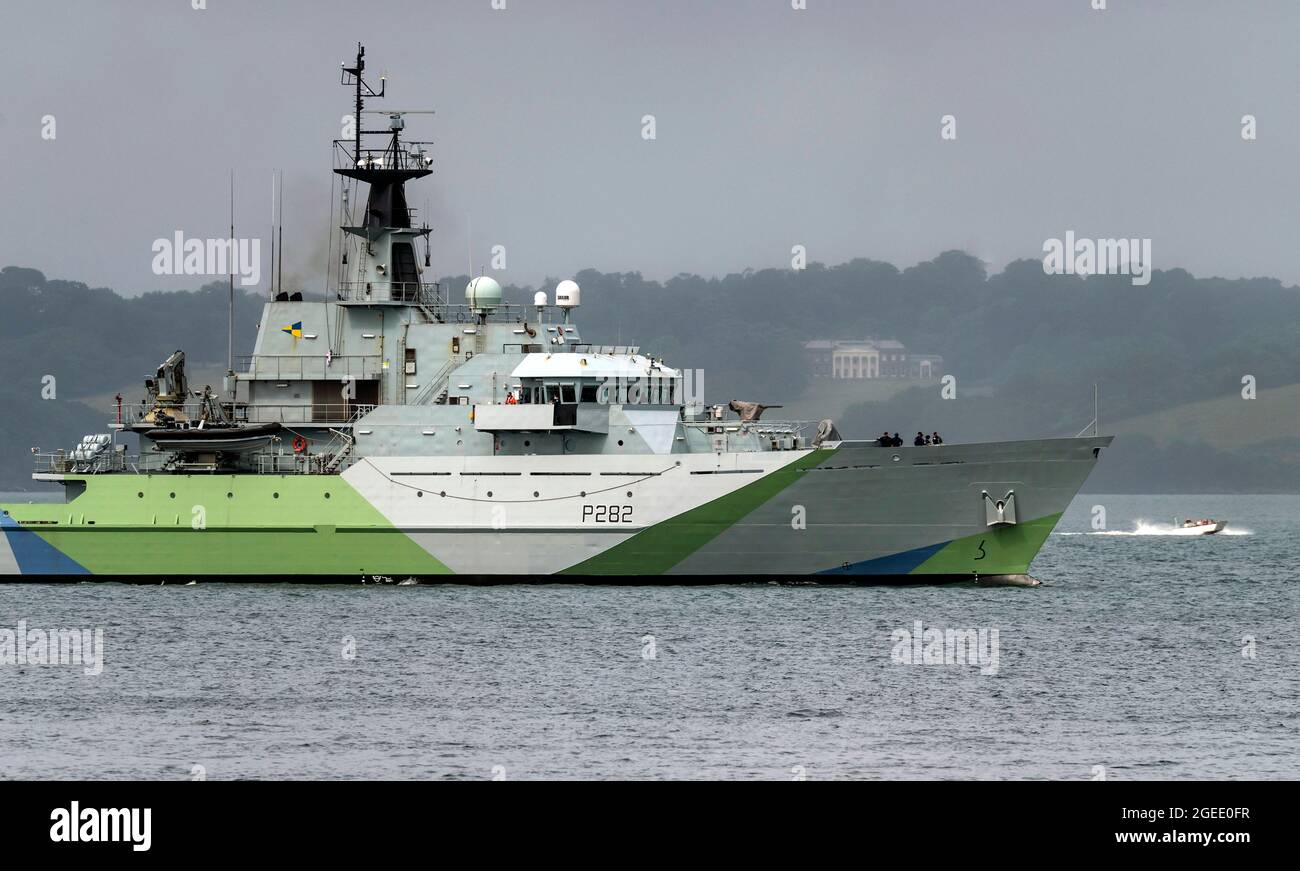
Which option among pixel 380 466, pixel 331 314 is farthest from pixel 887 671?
pixel 331 314

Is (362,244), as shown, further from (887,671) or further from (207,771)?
(207,771)

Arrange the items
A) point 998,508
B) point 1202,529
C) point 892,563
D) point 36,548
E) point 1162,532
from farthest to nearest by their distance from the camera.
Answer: point 1162,532 → point 1202,529 → point 36,548 → point 892,563 → point 998,508

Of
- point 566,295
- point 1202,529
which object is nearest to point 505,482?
point 566,295

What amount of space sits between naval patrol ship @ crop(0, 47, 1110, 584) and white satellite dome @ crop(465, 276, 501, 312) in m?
0.07

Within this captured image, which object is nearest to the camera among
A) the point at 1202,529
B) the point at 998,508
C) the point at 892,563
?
the point at 998,508

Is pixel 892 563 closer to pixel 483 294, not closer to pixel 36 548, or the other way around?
pixel 483 294

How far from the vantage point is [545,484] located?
34.4m

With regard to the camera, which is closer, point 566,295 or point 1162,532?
point 566,295

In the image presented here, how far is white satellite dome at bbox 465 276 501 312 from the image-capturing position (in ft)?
123

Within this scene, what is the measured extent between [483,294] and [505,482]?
5.03 m

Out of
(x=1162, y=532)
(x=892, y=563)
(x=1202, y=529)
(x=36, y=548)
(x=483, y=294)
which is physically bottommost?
(x=1162, y=532)

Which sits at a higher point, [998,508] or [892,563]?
[998,508]

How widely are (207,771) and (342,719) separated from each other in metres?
3.22

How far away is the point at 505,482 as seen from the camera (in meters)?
34.6
